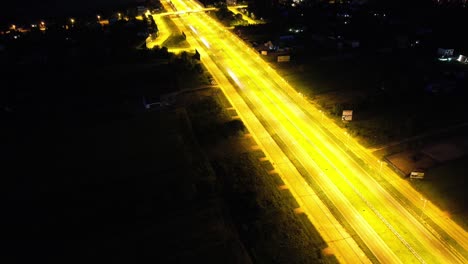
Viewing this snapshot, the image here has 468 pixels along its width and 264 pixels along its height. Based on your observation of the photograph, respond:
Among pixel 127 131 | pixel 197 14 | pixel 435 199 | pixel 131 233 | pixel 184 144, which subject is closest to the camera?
pixel 131 233

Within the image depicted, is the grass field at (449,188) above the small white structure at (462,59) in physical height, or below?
below

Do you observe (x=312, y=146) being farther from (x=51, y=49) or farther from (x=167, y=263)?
(x=51, y=49)

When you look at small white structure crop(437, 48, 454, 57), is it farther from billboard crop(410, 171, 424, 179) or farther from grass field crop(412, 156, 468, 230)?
billboard crop(410, 171, 424, 179)

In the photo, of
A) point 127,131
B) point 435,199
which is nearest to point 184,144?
point 127,131

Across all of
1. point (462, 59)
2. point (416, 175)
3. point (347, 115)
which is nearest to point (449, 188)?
point (416, 175)

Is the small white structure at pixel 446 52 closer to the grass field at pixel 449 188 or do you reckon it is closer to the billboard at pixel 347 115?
the billboard at pixel 347 115

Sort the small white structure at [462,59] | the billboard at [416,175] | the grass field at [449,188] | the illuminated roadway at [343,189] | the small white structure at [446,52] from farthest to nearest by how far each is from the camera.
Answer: the small white structure at [446,52] → the small white structure at [462,59] → the billboard at [416,175] → the grass field at [449,188] → the illuminated roadway at [343,189]

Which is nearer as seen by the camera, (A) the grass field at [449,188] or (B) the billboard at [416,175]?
(A) the grass field at [449,188]

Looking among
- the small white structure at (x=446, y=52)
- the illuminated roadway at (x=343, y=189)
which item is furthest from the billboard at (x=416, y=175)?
the small white structure at (x=446, y=52)
